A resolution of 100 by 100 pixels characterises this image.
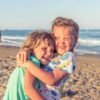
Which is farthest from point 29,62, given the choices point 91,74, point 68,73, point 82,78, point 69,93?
point 91,74

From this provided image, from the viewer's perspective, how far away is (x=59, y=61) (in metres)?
2.79

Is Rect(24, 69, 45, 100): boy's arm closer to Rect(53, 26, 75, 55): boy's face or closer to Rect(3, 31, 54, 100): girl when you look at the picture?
Rect(3, 31, 54, 100): girl

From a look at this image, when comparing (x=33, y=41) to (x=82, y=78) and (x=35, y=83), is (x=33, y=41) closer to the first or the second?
(x=35, y=83)

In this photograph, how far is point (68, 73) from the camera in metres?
2.76

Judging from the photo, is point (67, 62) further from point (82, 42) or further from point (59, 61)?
point (82, 42)

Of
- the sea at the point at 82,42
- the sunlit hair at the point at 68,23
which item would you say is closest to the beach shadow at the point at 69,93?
the sea at the point at 82,42

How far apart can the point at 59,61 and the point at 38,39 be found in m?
0.23

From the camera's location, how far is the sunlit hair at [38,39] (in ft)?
9.25

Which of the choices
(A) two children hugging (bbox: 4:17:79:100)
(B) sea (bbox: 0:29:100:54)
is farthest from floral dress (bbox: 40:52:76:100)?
(B) sea (bbox: 0:29:100:54)

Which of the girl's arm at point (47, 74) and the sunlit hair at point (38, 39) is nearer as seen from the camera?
the girl's arm at point (47, 74)

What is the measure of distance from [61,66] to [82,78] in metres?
8.81

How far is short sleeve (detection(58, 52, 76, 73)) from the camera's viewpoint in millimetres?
2746

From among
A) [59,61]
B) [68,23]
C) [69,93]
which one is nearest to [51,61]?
[59,61]

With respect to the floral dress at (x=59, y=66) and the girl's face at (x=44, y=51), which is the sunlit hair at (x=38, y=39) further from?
the floral dress at (x=59, y=66)
